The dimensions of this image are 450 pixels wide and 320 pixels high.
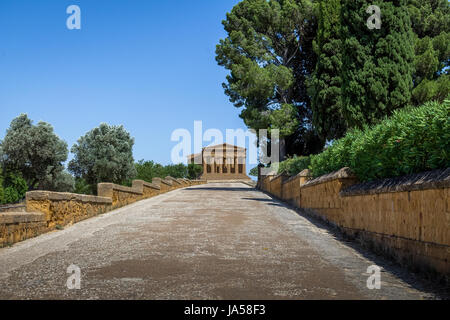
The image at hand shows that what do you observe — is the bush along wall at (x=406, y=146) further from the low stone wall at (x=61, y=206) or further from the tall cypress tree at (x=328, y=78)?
the tall cypress tree at (x=328, y=78)

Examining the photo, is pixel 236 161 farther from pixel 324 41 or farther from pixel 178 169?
pixel 324 41

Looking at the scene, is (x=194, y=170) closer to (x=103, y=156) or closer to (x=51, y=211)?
(x=103, y=156)

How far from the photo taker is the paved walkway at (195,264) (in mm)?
3959

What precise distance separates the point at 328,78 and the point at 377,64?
5.33 meters

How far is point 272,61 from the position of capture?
96.5 ft

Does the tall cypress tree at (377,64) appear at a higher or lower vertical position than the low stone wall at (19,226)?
higher

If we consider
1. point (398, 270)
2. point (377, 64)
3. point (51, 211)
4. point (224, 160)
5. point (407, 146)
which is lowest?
point (398, 270)

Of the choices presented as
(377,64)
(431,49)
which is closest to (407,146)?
(377,64)

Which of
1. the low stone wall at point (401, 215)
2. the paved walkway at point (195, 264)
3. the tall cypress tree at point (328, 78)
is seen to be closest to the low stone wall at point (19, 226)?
the paved walkway at point (195, 264)

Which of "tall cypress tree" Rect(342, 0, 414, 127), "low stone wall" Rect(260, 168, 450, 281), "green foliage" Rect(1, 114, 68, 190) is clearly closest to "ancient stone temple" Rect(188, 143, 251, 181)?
"green foliage" Rect(1, 114, 68, 190)

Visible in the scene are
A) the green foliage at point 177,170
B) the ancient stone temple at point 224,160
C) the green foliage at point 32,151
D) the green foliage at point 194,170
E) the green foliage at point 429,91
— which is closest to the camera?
the green foliage at point 429,91

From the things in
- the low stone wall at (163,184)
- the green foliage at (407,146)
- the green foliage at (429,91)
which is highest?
the green foliage at (429,91)

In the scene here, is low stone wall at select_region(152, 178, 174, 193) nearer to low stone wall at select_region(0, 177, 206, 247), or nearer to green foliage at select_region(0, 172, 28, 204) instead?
low stone wall at select_region(0, 177, 206, 247)

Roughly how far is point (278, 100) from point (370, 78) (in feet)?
49.4
